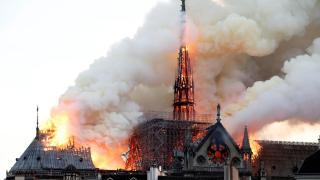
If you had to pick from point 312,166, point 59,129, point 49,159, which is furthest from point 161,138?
point 312,166

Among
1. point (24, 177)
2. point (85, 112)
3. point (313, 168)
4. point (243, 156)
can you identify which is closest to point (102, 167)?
point (85, 112)

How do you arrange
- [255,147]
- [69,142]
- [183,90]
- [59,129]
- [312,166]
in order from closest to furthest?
[312,166] → [69,142] → [59,129] → [255,147] → [183,90]

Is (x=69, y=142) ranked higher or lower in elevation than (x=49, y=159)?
higher

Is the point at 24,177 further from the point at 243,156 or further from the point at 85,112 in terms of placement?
the point at 243,156

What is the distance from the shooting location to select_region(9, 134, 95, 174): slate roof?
338ft

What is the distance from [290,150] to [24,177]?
48.5 m

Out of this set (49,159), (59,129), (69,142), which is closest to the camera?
(49,159)

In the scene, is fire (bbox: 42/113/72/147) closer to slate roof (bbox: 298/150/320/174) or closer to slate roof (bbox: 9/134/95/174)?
slate roof (bbox: 9/134/95/174)

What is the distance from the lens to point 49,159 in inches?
4122

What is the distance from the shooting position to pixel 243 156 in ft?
333

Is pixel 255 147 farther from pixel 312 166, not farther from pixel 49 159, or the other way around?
pixel 312 166

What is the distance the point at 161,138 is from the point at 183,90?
18.7 metres

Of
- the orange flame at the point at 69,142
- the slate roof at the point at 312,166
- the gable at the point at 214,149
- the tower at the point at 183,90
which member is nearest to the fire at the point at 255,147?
the tower at the point at 183,90

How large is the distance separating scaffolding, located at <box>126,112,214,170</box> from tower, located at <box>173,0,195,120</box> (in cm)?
908
